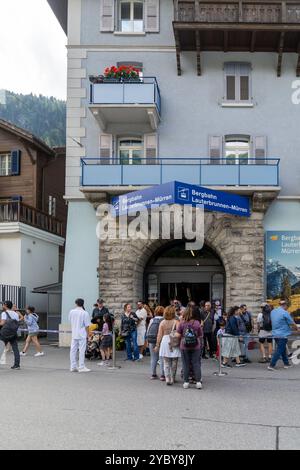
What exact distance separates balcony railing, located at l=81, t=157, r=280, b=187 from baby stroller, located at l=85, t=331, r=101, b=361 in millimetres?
6117

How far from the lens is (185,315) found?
12.0 metres

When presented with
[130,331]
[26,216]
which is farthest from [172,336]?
[26,216]

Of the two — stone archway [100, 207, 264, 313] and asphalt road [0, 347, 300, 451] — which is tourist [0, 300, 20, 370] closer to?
asphalt road [0, 347, 300, 451]

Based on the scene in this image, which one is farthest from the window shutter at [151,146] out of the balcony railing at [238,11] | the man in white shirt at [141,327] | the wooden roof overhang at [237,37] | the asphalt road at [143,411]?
the asphalt road at [143,411]

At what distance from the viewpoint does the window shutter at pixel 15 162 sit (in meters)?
30.8

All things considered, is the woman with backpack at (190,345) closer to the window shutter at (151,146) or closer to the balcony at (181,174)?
the balcony at (181,174)

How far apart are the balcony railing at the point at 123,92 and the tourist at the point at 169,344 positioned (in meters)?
10.5

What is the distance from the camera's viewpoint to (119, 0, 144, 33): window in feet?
75.6

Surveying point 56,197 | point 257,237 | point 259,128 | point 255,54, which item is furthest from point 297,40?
point 56,197

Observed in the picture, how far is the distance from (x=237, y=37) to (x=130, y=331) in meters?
11.9

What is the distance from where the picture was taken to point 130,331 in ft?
53.2

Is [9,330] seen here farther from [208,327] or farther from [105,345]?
[208,327]

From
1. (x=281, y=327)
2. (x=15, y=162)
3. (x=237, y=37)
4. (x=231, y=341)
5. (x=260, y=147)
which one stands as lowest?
(x=231, y=341)

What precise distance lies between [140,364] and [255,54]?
1272 cm
